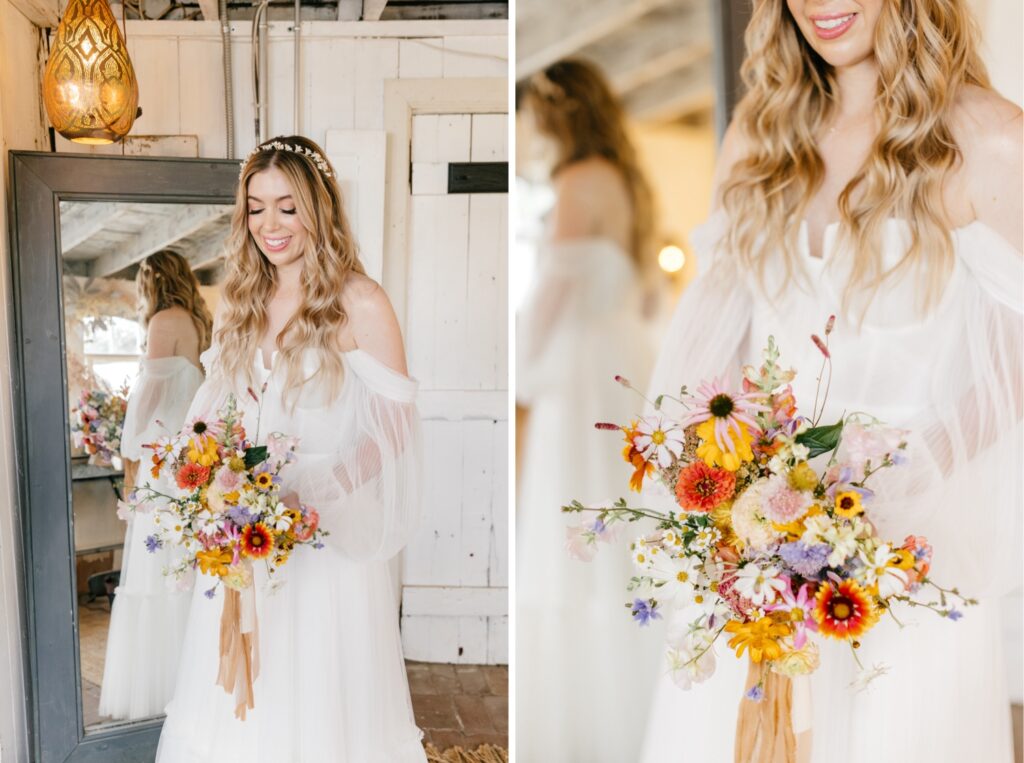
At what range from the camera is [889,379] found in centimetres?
135

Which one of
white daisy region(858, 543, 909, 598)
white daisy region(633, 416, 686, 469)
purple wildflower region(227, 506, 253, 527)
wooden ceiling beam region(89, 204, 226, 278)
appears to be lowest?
purple wildflower region(227, 506, 253, 527)

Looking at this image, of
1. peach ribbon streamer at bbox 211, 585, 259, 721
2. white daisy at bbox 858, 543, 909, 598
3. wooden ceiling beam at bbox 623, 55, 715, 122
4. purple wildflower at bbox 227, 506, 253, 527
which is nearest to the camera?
white daisy at bbox 858, 543, 909, 598

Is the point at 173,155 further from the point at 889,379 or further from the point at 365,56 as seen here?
the point at 889,379

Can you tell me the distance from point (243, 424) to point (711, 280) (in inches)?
40.3

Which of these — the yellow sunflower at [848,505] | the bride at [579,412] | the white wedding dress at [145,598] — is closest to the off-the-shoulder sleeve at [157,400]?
the white wedding dress at [145,598]

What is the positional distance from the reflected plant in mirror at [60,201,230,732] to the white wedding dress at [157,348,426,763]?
88 mm

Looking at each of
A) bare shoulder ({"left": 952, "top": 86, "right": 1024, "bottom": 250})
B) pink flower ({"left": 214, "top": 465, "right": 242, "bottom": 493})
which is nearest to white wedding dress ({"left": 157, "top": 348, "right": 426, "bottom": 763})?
pink flower ({"left": 214, "top": 465, "right": 242, "bottom": 493})

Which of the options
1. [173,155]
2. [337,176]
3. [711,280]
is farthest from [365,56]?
[711,280]

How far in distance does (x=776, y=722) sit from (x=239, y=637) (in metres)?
1.10

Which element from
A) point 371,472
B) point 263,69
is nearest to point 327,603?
point 371,472

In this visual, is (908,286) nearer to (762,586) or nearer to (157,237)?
(762,586)

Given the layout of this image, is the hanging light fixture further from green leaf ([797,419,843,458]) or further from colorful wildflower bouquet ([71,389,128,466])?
green leaf ([797,419,843,458])

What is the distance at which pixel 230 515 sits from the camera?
1.64 m

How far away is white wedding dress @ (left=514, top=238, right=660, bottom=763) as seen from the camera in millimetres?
1487
